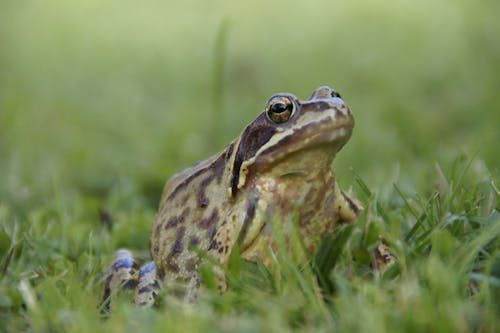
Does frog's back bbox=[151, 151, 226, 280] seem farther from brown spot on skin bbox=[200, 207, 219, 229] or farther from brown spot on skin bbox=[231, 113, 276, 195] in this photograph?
brown spot on skin bbox=[231, 113, 276, 195]

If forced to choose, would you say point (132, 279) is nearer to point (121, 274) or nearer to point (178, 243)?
point (121, 274)

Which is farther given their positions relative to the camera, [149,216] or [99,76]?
[99,76]

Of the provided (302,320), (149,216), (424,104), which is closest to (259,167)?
(302,320)

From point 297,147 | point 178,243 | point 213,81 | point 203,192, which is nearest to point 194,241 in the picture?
point 178,243

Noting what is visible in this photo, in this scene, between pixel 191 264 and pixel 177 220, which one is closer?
pixel 191 264

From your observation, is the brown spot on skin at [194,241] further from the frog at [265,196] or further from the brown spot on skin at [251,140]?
the brown spot on skin at [251,140]

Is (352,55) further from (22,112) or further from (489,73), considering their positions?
(22,112)

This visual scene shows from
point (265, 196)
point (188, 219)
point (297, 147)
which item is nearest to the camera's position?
point (297, 147)
